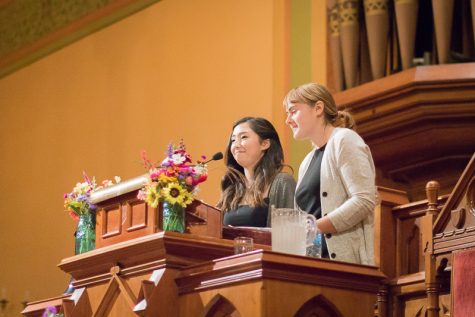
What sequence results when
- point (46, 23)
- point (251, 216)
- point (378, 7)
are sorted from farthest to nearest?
point (46, 23), point (378, 7), point (251, 216)

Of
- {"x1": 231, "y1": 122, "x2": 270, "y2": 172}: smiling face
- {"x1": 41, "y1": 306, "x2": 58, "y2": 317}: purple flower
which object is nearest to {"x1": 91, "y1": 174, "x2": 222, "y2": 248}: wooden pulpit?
{"x1": 41, "y1": 306, "x2": 58, "y2": 317}: purple flower

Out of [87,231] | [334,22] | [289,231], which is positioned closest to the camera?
[289,231]

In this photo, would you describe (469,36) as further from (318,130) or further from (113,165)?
(113,165)

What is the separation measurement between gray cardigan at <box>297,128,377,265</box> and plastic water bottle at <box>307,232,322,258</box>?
0.10 feet

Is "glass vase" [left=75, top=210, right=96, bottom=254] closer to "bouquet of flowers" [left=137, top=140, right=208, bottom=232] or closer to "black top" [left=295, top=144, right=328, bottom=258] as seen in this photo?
"bouquet of flowers" [left=137, top=140, right=208, bottom=232]

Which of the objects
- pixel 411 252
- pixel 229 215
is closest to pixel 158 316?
pixel 229 215

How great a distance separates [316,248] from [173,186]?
1.71ft

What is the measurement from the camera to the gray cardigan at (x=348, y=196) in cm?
360

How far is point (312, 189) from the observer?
3.81m

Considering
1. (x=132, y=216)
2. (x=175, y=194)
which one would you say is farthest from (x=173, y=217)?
(x=132, y=216)

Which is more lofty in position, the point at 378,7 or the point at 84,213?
the point at 378,7

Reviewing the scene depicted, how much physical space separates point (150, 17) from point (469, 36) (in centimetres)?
250

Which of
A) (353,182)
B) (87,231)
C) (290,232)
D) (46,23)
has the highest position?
(46,23)

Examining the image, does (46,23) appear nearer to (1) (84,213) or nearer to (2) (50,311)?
(2) (50,311)
